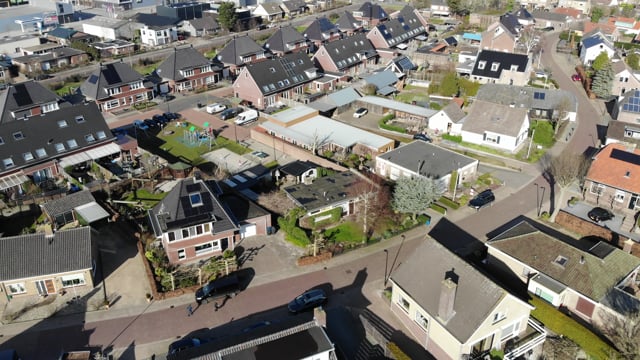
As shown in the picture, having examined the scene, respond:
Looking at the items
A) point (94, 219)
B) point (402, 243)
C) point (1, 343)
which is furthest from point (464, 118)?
point (1, 343)

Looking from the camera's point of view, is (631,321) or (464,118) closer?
(631,321)

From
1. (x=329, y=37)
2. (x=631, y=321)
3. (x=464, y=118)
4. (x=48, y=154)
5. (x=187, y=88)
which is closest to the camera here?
(x=631, y=321)

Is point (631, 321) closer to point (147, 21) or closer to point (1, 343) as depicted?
point (1, 343)

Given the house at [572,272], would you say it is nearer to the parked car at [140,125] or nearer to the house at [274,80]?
the house at [274,80]

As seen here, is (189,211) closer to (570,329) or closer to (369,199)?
(369,199)

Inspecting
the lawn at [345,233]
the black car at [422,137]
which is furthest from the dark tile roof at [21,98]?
the black car at [422,137]

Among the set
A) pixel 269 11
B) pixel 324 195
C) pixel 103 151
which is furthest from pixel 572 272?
pixel 269 11

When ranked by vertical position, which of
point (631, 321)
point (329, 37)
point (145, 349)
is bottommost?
point (145, 349)
